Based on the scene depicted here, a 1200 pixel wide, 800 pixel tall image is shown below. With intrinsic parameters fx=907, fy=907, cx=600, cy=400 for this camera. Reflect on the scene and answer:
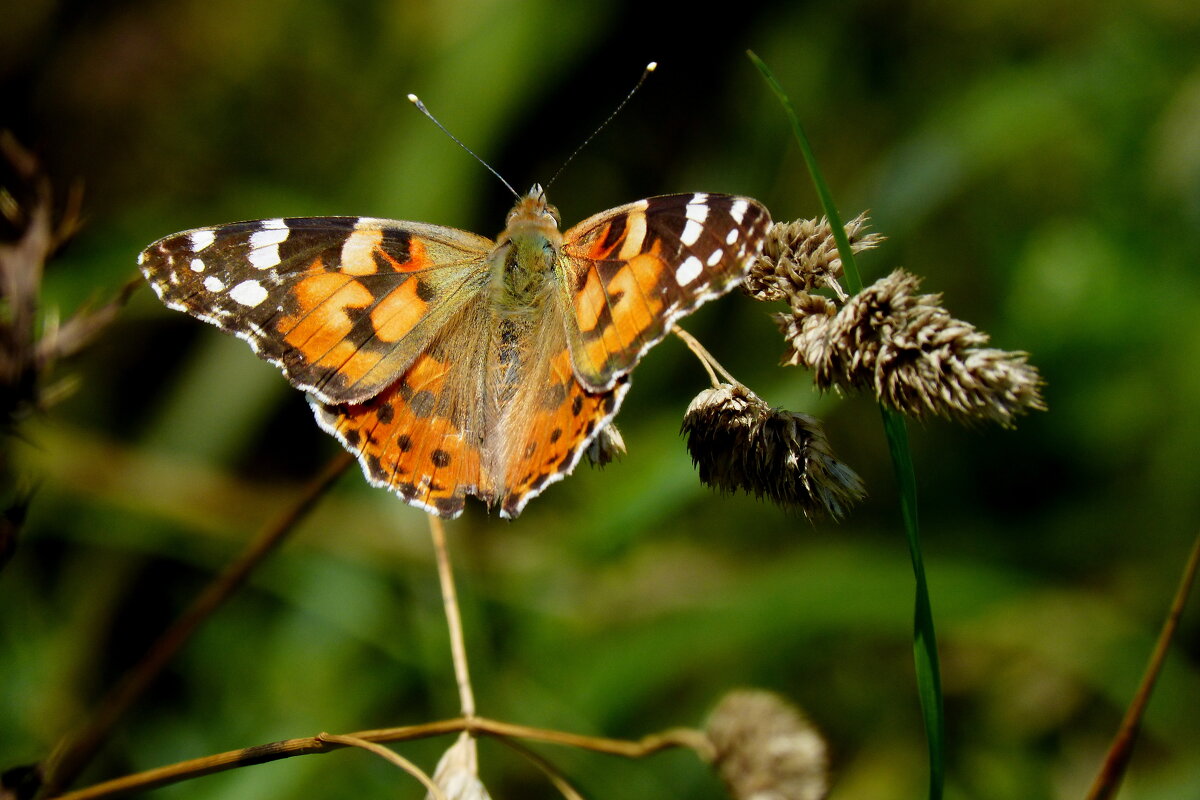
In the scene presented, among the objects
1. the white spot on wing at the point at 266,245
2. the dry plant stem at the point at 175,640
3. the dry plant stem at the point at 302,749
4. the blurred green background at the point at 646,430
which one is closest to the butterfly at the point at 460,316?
the white spot on wing at the point at 266,245

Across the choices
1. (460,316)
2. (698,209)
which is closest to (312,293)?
(460,316)

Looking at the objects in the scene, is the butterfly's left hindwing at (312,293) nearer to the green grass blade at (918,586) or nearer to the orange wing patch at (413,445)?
the orange wing patch at (413,445)

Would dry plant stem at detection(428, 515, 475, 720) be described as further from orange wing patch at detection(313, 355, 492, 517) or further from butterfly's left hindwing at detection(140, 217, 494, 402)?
butterfly's left hindwing at detection(140, 217, 494, 402)

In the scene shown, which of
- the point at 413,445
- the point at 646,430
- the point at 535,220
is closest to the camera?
the point at 413,445

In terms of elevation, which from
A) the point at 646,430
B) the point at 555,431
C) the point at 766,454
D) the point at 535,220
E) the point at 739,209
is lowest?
the point at 646,430

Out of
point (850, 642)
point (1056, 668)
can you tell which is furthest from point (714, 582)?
point (1056, 668)

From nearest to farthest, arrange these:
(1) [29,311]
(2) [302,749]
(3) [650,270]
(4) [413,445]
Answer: (2) [302,749] → (1) [29,311] → (3) [650,270] → (4) [413,445]

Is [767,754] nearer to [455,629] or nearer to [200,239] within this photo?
[455,629]
